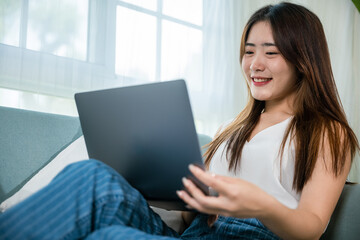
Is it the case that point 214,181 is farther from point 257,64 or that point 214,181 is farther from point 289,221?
point 257,64

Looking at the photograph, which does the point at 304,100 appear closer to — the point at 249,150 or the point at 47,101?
the point at 249,150

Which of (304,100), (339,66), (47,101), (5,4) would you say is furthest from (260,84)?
(339,66)

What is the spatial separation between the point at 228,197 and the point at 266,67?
2.17ft

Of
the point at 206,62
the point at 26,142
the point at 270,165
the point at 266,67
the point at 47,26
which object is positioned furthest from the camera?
the point at 206,62

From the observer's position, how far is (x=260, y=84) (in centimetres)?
130

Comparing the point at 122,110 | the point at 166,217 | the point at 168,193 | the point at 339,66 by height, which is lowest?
the point at 166,217

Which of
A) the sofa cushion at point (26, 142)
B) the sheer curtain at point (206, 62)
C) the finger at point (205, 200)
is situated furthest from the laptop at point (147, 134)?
the sheer curtain at point (206, 62)

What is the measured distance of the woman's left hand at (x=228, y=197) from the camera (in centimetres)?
68

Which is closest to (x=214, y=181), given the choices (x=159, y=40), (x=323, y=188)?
(x=323, y=188)

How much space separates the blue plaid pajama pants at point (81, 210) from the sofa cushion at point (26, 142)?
2.31ft

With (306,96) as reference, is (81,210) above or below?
below

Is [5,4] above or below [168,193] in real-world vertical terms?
above

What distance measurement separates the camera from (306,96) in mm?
1237

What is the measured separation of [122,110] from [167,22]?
58.2 inches
